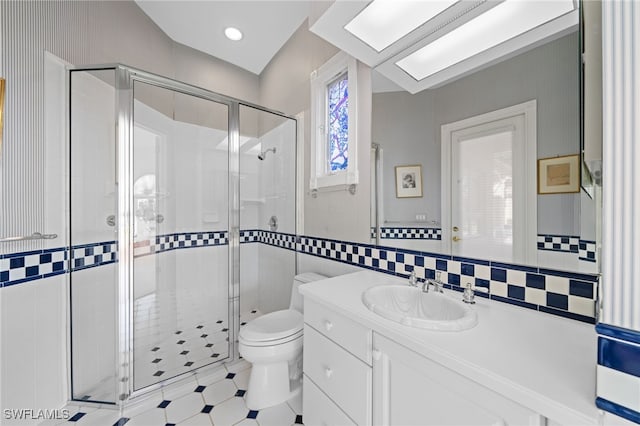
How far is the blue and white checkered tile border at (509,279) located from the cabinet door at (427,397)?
503 millimetres

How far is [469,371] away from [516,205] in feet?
2.24

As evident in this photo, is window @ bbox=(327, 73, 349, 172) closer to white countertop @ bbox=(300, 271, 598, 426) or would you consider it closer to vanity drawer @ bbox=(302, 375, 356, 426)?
white countertop @ bbox=(300, 271, 598, 426)

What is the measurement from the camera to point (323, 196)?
6.59 ft

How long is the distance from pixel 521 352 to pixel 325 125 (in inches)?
69.1

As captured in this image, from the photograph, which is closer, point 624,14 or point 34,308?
point 624,14

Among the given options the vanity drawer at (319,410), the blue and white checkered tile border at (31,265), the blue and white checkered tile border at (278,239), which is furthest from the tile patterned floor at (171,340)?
the vanity drawer at (319,410)

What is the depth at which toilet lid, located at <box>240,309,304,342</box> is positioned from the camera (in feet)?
A: 4.73

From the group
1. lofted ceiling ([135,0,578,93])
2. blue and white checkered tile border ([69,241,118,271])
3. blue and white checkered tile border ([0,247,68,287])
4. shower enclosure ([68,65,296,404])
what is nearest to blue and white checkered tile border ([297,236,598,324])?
lofted ceiling ([135,0,578,93])

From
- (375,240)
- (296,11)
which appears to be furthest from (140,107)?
(375,240)

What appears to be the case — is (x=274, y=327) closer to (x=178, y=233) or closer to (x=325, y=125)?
(x=178, y=233)

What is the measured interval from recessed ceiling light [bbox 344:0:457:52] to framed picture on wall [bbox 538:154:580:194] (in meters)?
0.74

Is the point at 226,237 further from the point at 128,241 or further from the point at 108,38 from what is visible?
the point at 108,38

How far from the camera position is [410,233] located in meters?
1.37

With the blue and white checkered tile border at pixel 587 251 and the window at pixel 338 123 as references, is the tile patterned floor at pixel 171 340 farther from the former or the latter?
the blue and white checkered tile border at pixel 587 251
